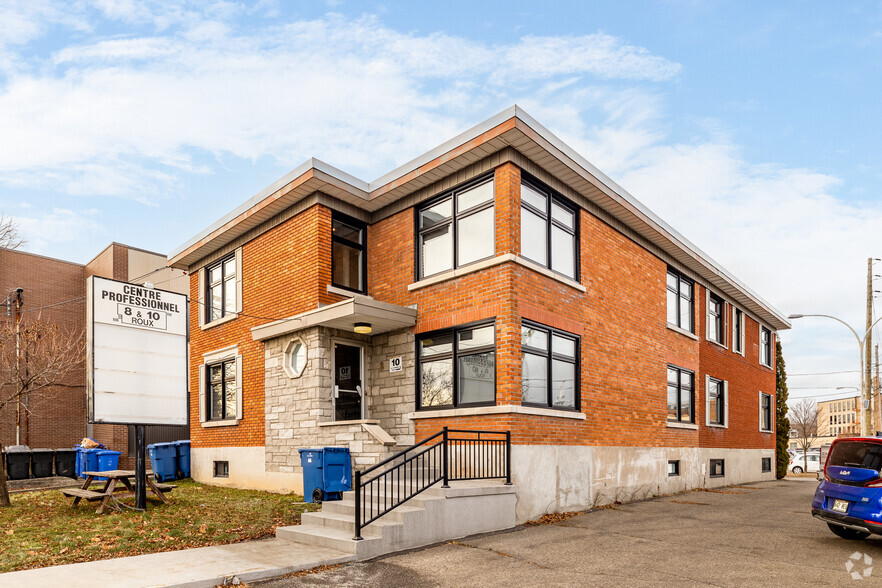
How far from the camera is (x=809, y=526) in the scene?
11.5 meters

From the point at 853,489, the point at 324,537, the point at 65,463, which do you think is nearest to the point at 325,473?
the point at 324,537

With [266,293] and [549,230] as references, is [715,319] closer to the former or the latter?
[549,230]

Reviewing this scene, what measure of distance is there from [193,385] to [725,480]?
660 inches

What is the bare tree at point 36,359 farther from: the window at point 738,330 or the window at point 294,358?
the window at point 738,330

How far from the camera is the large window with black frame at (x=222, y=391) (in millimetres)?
17656

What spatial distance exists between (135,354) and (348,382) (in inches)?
177

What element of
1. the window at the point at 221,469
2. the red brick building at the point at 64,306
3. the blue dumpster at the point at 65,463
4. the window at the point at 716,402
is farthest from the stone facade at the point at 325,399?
the red brick building at the point at 64,306

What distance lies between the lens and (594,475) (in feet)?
45.6

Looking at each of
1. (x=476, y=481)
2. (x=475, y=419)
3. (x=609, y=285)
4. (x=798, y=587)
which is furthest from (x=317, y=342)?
(x=798, y=587)

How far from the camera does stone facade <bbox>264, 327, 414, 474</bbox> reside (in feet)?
45.2

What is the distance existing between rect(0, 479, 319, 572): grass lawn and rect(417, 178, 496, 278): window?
→ 5.38 meters

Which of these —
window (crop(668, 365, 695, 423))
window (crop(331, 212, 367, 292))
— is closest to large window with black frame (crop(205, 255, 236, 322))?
window (crop(331, 212, 367, 292))

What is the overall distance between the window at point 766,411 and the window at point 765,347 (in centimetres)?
134

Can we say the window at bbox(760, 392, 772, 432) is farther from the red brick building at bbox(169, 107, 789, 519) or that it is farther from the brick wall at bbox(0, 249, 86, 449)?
the brick wall at bbox(0, 249, 86, 449)
